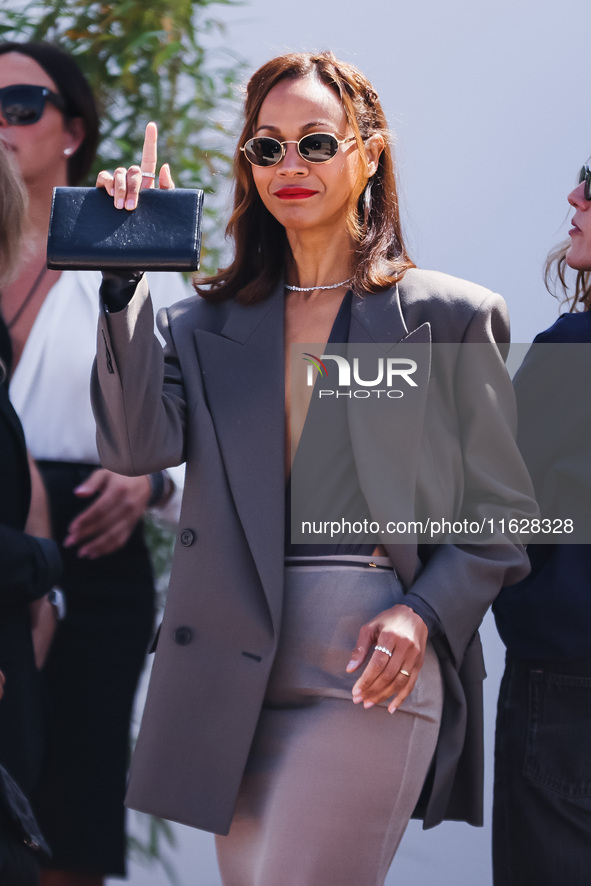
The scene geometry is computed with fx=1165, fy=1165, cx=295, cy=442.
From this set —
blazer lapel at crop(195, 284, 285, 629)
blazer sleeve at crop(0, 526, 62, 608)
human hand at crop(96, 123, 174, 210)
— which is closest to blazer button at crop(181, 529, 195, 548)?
blazer lapel at crop(195, 284, 285, 629)

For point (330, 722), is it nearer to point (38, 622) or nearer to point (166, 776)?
point (166, 776)

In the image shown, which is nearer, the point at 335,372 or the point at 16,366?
the point at 335,372

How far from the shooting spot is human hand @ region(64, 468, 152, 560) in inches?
121

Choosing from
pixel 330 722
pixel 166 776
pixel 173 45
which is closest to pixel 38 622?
pixel 166 776

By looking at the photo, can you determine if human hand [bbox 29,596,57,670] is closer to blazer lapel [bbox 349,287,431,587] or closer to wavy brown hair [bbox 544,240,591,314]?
blazer lapel [bbox 349,287,431,587]

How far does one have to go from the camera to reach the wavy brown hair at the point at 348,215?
7.58 feet

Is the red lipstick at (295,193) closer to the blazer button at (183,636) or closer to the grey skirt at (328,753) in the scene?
the grey skirt at (328,753)

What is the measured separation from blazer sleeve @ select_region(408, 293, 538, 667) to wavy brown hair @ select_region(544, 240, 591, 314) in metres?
0.61

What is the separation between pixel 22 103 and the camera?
10.6ft

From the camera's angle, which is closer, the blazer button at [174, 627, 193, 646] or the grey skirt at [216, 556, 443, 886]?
the grey skirt at [216, 556, 443, 886]

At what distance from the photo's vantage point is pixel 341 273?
Answer: 7.85ft

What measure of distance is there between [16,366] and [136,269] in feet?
3.92

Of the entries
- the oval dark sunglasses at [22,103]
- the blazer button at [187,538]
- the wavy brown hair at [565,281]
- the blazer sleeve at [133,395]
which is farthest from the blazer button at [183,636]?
the oval dark sunglasses at [22,103]

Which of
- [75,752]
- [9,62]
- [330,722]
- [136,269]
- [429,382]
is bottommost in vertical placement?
[75,752]
